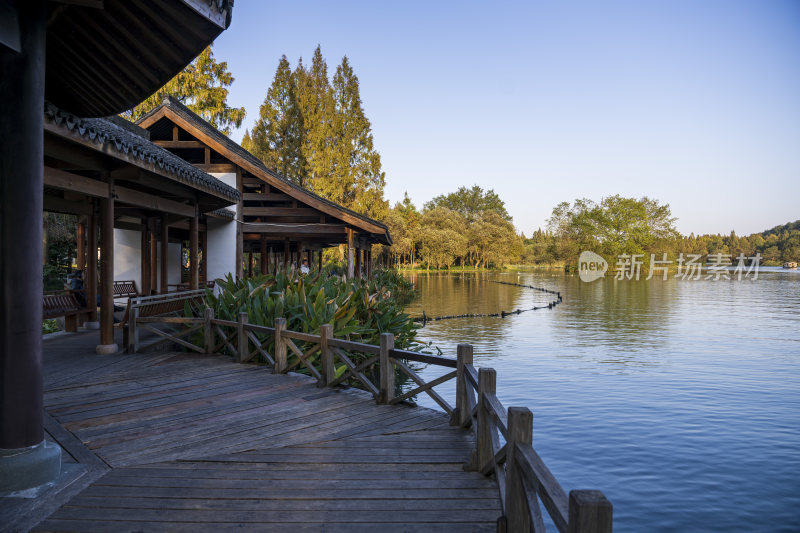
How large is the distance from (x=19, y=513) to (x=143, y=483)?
822 mm

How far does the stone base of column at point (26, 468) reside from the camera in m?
3.87

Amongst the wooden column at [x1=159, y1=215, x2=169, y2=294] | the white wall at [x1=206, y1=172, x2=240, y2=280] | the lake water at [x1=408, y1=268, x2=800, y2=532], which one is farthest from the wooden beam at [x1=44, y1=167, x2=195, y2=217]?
the lake water at [x1=408, y1=268, x2=800, y2=532]

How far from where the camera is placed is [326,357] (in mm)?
7480

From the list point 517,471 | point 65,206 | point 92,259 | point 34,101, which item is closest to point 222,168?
point 65,206

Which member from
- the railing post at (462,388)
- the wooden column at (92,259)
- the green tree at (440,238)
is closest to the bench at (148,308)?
the wooden column at (92,259)

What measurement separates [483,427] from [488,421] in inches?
4.1

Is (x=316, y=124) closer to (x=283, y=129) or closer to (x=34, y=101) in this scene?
(x=283, y=129)

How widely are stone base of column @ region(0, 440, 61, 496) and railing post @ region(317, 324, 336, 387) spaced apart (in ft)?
12.1

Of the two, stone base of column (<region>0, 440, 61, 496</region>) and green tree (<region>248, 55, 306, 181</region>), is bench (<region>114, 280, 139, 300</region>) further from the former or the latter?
green tree (<region>248, 55, 306, 181</region>)

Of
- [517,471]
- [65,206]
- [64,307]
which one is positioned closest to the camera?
[517,471]

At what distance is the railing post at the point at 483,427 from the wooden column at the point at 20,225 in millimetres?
3569

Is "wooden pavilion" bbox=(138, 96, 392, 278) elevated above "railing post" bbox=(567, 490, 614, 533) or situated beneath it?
elevated above

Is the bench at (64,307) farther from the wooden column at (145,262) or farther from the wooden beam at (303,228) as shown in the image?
the wooden beam at (303,228)

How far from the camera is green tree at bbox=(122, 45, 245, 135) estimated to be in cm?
2877
